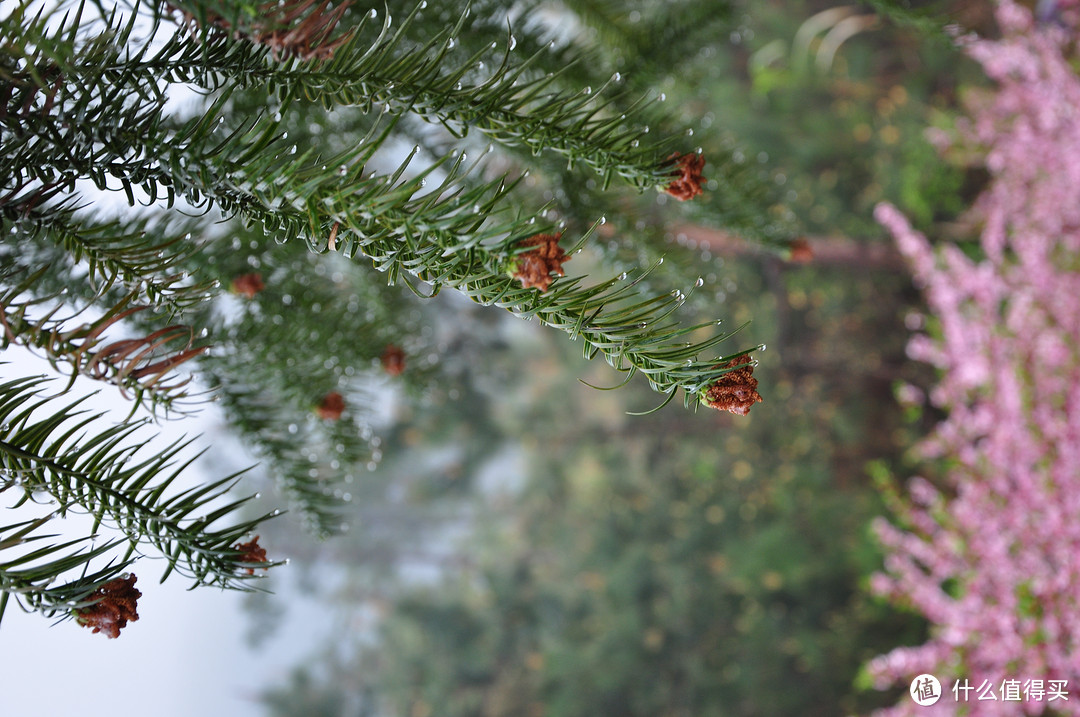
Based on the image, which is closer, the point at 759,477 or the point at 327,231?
the point at 327,231

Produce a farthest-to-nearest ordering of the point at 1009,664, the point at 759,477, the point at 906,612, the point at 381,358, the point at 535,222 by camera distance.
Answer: the point at 759,477, the point at 906,612, the point at 1009,664, the point at 381,358, the point at 535,222

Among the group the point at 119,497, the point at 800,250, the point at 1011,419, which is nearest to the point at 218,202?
the point at 119,497

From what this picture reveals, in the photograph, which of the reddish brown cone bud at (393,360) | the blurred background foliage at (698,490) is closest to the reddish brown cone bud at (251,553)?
the reddish brown cone bud at (393,360)

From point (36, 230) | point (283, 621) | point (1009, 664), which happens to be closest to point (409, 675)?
point (283, 621)

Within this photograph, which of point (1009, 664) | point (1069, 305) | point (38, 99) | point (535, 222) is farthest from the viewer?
point (1069, 305)

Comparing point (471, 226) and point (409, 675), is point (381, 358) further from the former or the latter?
point (409, 675)

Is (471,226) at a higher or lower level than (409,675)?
higher
